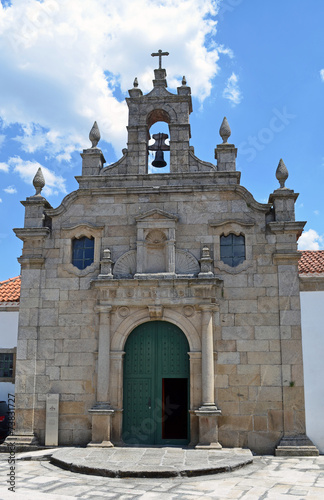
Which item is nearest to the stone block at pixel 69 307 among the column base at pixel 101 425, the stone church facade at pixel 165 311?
the stone church facade at pixel 165 311

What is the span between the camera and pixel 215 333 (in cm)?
1119

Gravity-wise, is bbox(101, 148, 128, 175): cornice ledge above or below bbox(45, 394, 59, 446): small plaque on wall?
above

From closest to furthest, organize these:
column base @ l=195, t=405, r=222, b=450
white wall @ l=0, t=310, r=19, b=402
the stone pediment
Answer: column base @ l=195, t=405, r=222, b=450 → the stone pediment → white wall @ l=0, t=310, r=19, b=402

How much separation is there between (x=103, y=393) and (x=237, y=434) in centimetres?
303

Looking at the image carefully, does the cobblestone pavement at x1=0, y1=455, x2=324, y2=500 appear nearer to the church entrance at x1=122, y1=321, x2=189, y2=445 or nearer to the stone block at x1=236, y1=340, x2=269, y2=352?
the church entrance at x1=122, y1=321, x2=189, y2=445

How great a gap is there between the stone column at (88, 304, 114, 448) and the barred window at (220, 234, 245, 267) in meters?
2.94

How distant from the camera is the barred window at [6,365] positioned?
1254 cm

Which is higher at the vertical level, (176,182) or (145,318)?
(176,182)

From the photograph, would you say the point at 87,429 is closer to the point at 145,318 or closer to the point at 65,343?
the point at 65,343

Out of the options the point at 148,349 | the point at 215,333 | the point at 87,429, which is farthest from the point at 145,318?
the point at 87,429

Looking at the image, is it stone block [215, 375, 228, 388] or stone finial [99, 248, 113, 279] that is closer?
stone block [215, 375, 228, 388]

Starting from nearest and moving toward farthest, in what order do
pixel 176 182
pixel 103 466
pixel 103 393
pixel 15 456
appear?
pixel 103 466 → pixel 15 456 → pixel 103 393 → pixel 176 182

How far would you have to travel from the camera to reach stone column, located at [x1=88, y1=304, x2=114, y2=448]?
1073cm

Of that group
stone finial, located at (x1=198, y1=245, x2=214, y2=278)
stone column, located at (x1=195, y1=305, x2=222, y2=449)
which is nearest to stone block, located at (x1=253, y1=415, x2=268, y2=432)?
stone column, located at (x1=195, y1=305, x2=222, y2=449)
